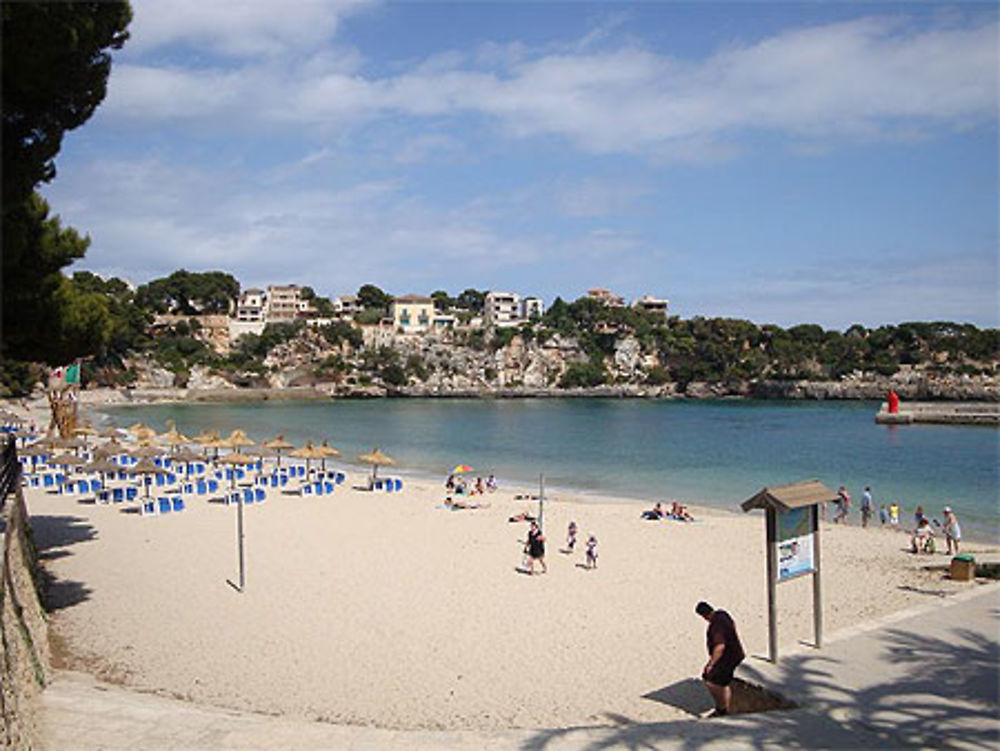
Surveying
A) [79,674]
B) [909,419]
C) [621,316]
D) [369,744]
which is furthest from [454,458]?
[621,316]

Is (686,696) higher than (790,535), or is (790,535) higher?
(790,535)

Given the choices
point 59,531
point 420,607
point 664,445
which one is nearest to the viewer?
point 420,607

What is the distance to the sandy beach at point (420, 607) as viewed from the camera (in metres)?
9.27

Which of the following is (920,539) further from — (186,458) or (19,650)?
(186,458)

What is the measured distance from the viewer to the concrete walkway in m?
6.32

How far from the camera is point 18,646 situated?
7.99 meters

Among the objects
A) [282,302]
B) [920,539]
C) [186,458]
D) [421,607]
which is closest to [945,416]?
[920,539]

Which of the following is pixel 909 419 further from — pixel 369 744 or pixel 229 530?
pixel 369 744

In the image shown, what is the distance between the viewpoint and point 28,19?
23.2 feet

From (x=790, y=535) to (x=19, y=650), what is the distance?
876cm

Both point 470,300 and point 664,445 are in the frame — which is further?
point 470,300

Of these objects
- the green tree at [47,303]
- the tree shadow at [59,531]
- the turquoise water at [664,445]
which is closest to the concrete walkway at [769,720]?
the green tree at [47,303]

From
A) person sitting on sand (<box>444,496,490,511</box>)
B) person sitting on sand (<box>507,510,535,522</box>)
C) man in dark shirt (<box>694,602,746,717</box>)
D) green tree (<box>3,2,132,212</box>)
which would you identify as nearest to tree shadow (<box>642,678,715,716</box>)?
man in dark shirt (<box>694,602,746,717</box>)

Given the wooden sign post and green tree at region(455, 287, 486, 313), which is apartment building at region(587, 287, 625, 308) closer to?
green tree at region(455, 287, 486, 313)
